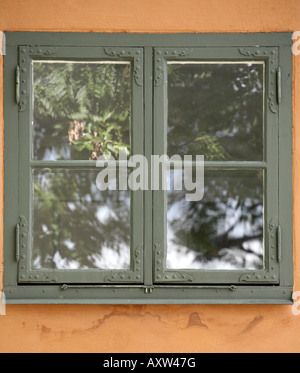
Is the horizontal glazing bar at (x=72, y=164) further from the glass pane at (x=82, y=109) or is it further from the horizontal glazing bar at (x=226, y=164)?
the horizontal glazing bar at (x=226, y=164)

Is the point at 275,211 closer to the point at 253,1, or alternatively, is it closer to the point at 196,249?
the point at 196,249

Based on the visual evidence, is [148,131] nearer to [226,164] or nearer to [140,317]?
[226,164]

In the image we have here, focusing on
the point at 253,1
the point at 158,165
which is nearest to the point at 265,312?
the point at 158,165

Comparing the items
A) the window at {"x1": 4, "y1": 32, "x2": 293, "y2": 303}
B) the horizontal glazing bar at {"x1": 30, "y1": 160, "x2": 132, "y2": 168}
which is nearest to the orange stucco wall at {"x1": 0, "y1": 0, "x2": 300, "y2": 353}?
the window at {"x1": 4, "y1": 32, "x2": 293, "y2": 303}

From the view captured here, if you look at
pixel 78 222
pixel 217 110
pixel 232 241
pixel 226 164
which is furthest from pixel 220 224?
pixel 78 222

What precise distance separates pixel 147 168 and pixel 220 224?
499 millimetres

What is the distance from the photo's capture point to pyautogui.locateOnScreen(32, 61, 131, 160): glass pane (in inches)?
113

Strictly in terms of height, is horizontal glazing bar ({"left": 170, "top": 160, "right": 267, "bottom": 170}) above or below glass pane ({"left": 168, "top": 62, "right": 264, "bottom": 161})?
below

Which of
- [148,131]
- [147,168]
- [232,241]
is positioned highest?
[148,131]

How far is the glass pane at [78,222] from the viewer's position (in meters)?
2.86

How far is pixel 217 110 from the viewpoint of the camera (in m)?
2.88

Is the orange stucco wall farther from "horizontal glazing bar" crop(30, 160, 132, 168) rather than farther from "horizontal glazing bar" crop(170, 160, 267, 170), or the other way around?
"horizontal glazing bar" crop(30, 160, 132, 168)

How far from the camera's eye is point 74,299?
110 inches
